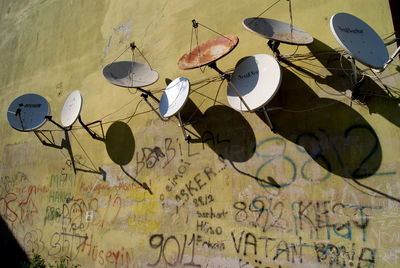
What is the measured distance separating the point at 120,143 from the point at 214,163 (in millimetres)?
3273

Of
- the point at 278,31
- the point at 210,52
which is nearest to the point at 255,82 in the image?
the point at 278,31

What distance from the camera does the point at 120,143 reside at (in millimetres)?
9375

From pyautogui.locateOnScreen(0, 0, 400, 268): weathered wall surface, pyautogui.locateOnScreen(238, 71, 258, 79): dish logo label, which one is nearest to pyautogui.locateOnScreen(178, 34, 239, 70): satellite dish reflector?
pyautogui.locateOnScreen(238, 71, 258, 79): dish logo label

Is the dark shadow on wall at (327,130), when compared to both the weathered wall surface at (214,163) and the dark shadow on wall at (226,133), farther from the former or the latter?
the dark shadow on wall at (226,133)

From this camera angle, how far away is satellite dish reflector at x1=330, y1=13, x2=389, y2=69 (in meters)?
5.11

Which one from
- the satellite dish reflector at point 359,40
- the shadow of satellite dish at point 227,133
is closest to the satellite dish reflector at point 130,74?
the shadow of satellite dish at point 227,133

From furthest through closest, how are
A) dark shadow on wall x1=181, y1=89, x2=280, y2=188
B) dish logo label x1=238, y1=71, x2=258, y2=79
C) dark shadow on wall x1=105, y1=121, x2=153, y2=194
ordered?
dark shadow on wall x1=105, y1=121, x2=153, y2=194 < dark shadow on wall x1=181, y1=89, x2=280, y2=188 < dish logo label x1=238, y1=71, x2=258, y2=79

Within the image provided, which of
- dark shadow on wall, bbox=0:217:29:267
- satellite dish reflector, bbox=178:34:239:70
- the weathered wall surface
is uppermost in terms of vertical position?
satellite dish reflector, bbox=178:34:239:70

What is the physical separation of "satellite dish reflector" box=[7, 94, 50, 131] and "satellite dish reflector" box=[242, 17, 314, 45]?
733 centimetres

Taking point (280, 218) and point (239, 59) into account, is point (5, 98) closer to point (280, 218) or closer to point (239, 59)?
point (239, 59)

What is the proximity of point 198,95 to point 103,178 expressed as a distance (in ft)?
12.4

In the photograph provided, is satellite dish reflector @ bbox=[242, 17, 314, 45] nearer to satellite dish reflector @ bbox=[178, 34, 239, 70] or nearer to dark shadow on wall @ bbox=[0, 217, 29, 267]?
satellite dish reflector @ bbox=[178, 34, 239, 70]

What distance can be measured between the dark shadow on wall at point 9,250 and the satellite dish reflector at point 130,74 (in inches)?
280

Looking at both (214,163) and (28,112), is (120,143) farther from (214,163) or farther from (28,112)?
(28,112)
